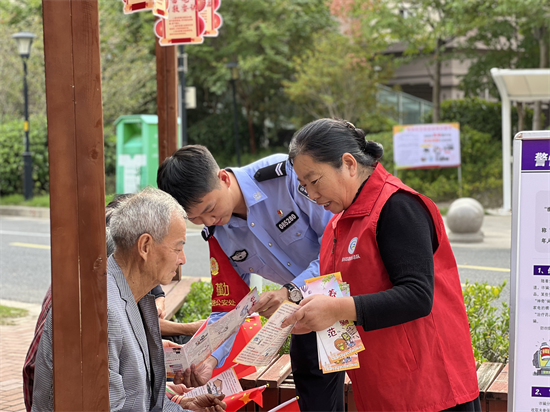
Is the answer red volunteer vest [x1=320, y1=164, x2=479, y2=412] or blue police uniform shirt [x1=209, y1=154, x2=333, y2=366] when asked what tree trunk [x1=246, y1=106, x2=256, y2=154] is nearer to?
blue police uniform shirt [x1=209, y1=154, x2=333, y2=366]

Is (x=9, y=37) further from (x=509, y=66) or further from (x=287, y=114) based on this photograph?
(x=509, y=66)

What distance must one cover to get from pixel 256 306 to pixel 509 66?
1898cm

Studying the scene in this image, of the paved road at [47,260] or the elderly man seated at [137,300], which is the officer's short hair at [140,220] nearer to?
the elderly man seated at [137,300]

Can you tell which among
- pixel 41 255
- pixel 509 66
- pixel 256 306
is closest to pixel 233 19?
pixel 509 66

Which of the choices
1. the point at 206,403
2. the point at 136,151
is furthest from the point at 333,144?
the point at 136,151

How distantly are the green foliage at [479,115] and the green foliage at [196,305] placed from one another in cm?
1529

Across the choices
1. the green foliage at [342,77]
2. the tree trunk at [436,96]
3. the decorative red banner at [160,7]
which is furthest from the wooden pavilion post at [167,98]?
the green foliage at [342,77]

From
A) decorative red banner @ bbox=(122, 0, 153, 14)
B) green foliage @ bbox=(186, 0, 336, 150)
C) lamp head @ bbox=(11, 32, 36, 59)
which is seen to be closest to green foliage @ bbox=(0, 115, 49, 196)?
lamp head @ bbox=(11, 32, 36, 59)

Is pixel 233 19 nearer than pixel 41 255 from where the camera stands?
No

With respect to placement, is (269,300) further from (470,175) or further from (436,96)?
(436,96)

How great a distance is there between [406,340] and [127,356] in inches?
35.5

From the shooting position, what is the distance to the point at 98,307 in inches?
72.9

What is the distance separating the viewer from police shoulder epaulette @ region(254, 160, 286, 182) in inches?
119

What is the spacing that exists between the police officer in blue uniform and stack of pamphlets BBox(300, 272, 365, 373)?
649mm
